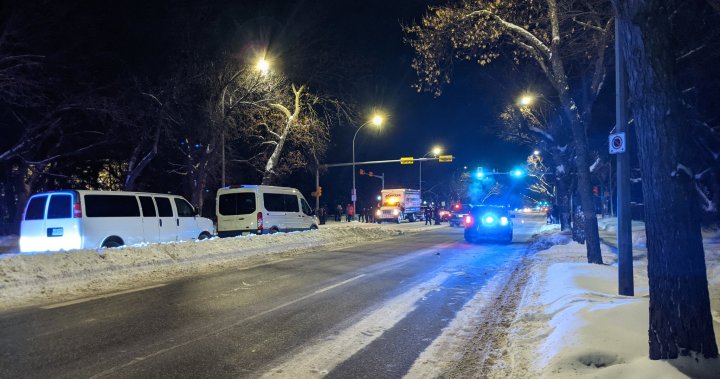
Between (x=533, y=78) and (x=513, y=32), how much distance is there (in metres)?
9.41

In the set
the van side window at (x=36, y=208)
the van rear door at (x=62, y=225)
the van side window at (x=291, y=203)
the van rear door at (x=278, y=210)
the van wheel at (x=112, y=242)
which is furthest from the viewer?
the van side window at (x=291, y=203)

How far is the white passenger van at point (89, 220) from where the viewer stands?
12312 millimetres

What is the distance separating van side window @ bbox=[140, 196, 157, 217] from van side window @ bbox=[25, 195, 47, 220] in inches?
96.6

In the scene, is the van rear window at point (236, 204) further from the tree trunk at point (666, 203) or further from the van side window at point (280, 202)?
the tree trunk at point (666, 203)

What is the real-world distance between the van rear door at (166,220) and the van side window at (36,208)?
3.03 m

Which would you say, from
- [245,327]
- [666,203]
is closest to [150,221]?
[245,327]

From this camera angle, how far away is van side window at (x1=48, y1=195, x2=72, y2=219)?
12.4 meters

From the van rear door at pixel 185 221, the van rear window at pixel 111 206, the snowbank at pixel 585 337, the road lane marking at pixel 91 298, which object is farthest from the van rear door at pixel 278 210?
the snowbank at pixel 585 337

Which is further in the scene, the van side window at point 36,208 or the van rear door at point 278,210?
the van rear door at point 278,210

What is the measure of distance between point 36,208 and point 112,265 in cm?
308

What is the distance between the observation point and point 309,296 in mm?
9422

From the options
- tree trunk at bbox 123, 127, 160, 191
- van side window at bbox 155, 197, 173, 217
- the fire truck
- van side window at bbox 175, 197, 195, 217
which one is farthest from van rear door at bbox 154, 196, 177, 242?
the fire truck

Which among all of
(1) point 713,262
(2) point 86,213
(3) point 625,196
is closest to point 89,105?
(2) point 86,213

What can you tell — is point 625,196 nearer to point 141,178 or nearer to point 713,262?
point 713,262
